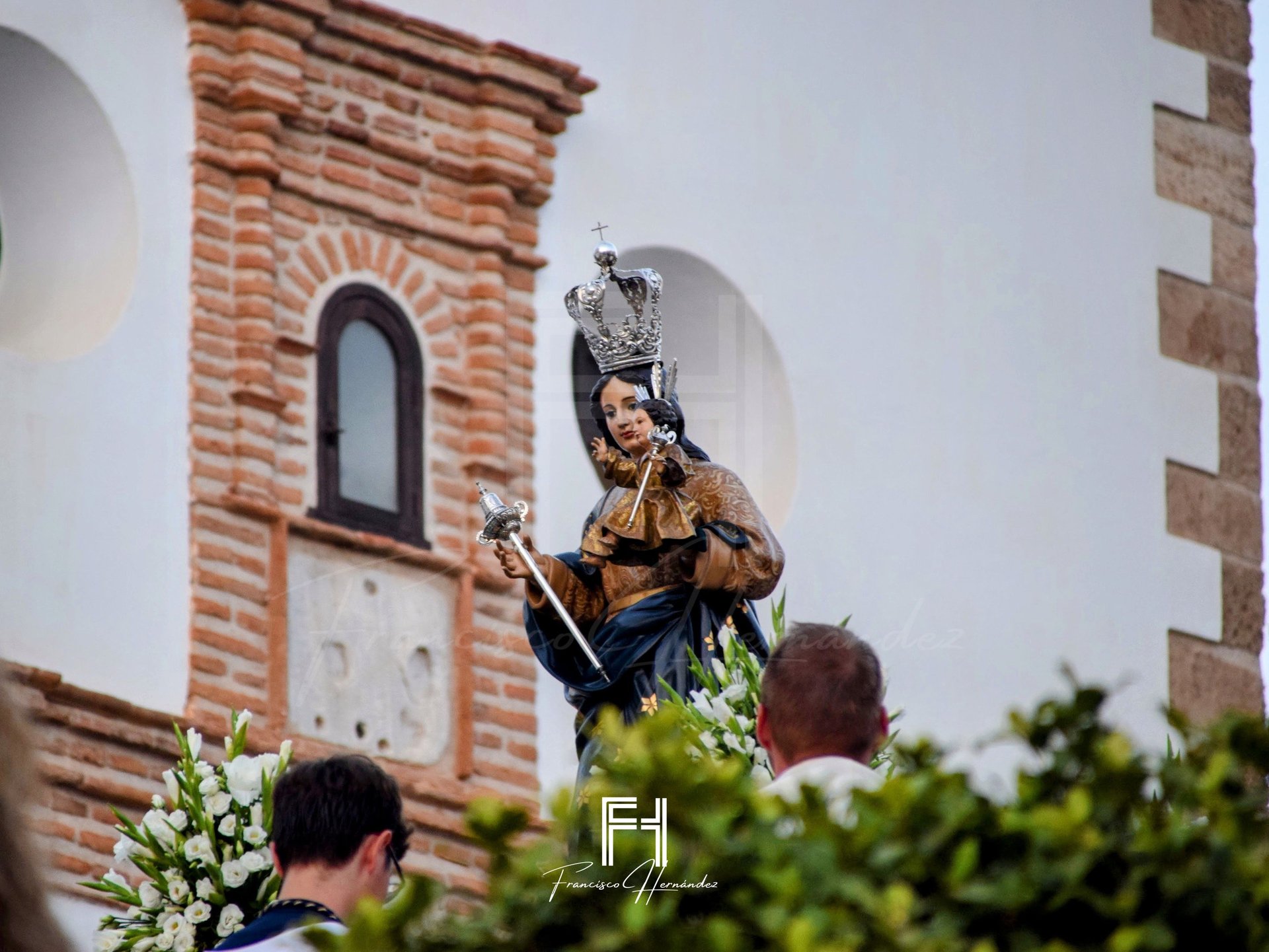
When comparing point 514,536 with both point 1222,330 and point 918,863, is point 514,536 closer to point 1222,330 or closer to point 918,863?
point 918,863

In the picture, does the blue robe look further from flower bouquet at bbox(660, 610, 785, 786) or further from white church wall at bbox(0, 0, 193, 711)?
white church wall at bbox(0, 0, 193, 711)

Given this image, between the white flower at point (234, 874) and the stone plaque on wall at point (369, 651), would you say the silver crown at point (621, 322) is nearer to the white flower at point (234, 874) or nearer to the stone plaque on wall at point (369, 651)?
the white flower at point (234, 874)

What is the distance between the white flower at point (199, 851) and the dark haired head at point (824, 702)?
4.97ft

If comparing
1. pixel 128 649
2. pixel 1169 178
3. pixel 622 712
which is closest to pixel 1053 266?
pixel 1169 178

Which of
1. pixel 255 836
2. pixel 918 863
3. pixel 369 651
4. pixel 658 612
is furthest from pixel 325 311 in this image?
pixel 918 863

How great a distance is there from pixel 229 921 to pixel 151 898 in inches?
8.0

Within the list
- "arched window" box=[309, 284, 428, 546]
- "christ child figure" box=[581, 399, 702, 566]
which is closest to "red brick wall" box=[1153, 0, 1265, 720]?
"arched window" box=[309, 284, 428, 546]

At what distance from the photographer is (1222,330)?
442 inches

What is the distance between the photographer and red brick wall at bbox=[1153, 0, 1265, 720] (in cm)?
1082

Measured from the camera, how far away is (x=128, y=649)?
7.95 m

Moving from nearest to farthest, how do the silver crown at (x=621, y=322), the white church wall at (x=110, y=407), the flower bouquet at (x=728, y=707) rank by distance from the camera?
the flower bouquet at (x=728, y=707) → the silver crown at (x=621, y=322) → the white church wall at (x=110, y=407)

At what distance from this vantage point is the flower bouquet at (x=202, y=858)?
457 centimetres

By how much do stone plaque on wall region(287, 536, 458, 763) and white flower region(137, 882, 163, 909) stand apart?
363 cm
